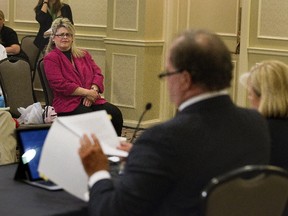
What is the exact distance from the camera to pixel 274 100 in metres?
2.82

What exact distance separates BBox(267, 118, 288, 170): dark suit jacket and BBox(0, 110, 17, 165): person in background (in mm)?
2484

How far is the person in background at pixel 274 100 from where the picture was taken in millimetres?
Result: 2777

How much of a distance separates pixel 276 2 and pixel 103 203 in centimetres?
504

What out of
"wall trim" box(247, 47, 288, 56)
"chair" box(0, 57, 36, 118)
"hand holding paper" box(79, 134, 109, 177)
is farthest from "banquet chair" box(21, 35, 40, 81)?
"hand holding paper" box(79, 134, 109, 177)

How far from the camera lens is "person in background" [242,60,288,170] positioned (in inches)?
109

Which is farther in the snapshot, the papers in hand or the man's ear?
the papers in hand

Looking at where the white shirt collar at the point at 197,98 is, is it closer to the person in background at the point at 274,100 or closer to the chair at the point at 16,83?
the person in background at the point at 274,100

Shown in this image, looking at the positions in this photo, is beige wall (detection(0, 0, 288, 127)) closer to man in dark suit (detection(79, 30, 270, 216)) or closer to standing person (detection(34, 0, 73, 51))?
standing person (detection(34, 0, 73, 51))

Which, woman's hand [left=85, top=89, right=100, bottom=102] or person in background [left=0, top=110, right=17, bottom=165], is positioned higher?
woman's hand [left=85, top=89, right=100, bottom=102]

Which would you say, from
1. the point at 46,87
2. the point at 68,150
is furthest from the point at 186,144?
the point at 46,87

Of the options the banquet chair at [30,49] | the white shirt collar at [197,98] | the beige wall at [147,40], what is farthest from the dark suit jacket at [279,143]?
the banquet chair at [30,49]

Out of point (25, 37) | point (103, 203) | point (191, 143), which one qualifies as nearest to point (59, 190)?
point (103, 203)

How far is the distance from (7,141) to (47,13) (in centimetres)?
370

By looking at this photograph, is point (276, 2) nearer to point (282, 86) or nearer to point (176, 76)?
point (282, 86)
